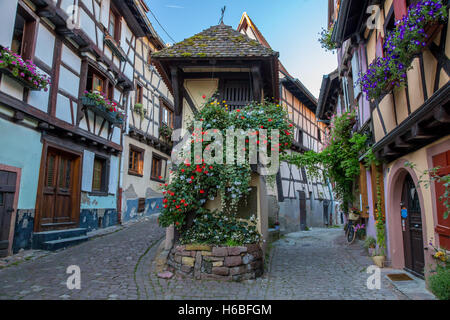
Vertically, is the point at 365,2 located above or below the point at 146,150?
above

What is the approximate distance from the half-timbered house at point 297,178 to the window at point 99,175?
6328 mm

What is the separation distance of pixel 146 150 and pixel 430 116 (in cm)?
1151

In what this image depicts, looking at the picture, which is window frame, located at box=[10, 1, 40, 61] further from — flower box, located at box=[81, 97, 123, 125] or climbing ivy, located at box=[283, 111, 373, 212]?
climbing ivy, located at box=[283, 111, 373, 212]

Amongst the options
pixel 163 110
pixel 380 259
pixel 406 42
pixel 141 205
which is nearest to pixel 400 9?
pixel 406 42

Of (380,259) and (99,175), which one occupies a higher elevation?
(99,175)

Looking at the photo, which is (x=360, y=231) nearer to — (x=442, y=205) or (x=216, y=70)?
(x=442, y=205)

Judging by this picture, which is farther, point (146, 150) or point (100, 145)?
point (146, 150)

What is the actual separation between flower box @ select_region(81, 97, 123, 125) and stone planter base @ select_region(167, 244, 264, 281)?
207 inches

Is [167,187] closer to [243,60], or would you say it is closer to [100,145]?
[243,60]

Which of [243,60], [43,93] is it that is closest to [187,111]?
[243,60]

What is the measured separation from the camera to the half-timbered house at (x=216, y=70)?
7051 mm

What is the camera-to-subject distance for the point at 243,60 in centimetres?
709

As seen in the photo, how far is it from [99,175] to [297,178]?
32.9ft

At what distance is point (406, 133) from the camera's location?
4891 mm
